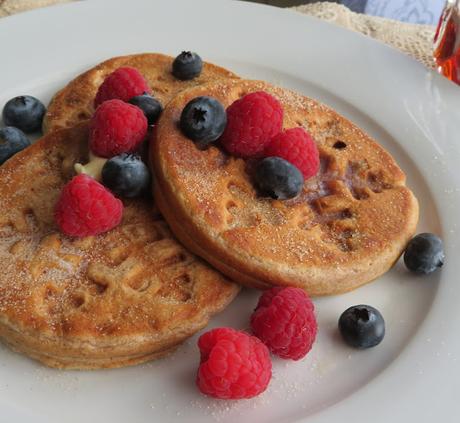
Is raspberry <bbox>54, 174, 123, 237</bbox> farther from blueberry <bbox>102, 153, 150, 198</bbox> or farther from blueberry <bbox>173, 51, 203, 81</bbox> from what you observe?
blueberry <bbox>173, 51, 203, 81</bbox>

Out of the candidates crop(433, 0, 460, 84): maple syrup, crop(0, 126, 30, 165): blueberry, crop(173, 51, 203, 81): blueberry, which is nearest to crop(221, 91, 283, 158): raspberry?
crop(173, 51, 203, 81): blueberry

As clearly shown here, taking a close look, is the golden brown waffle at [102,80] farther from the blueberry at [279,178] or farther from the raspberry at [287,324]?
the raspberry at [287,324]

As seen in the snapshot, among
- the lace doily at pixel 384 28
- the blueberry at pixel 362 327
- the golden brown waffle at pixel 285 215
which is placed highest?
the lace doily at pixel 384 28

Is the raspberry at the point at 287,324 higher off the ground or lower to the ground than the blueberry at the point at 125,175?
lower

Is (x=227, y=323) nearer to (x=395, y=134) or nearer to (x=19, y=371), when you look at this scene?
(x=19, y=371)

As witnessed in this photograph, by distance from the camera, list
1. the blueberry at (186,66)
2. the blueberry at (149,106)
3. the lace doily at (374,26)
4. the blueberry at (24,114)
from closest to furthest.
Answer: the blueberry at (149,106) < the blueberry at (24,114) < the blueberry at (186,66) < the lace doily at (374,26)

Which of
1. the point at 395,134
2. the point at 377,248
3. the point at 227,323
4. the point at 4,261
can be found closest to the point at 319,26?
the point at 395,134

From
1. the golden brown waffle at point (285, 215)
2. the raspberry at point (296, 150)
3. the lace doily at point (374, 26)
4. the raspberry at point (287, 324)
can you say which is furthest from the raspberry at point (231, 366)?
the lace doily at point (374, 26)
